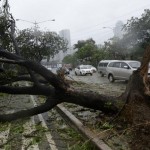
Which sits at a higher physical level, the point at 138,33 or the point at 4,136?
the point at 138,33

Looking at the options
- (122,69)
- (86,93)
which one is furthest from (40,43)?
(86,93)

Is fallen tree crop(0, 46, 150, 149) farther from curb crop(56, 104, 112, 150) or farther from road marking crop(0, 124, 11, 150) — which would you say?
curb crop(56, 104, 112, 150)

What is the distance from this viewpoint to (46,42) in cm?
5541

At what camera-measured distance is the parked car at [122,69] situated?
2449 cm

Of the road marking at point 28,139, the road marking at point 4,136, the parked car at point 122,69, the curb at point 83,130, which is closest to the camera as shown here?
the curb at point 83,130

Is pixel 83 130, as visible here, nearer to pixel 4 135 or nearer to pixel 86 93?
pixel 86 93

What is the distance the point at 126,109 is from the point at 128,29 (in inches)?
1450

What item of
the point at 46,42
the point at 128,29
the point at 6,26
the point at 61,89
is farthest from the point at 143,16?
the point at 61,89

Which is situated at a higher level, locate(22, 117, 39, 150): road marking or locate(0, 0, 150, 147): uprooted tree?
locate(0, 0, 150, 147): uprooted tree

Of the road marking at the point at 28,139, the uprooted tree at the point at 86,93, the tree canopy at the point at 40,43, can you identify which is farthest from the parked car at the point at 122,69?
the tree canopy at the point at 40,43

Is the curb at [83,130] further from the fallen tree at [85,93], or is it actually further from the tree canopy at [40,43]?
the tree canopy at [40,43]

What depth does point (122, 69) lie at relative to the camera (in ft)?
83.1

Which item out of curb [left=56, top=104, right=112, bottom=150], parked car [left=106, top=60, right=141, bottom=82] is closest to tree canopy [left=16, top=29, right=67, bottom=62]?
parked car [left=106, top=60, right=141, bottom=82]

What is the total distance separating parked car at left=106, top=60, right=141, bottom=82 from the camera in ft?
80.3
